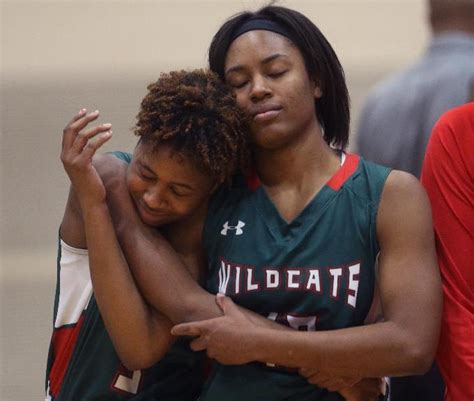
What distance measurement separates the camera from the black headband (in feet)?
5.71

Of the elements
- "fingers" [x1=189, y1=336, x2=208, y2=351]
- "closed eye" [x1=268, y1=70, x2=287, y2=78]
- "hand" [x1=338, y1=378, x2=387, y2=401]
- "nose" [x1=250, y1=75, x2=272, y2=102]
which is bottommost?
"hand" [x1=338, y1=378, x2=387, y2=401]

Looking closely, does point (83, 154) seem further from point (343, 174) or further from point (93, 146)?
point (343, 174)

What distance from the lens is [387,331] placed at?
1.57 meters

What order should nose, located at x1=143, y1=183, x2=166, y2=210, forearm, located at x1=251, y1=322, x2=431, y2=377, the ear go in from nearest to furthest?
forearm, located at x1=251, y1=322, x2=431, y2=377, nose, located at x1=143, y1=183, x2=166, y2=210, the ear

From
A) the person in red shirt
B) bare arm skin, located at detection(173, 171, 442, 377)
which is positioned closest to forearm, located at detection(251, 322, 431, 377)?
bare arm skin, located at detection(173, 171, 442, 377)

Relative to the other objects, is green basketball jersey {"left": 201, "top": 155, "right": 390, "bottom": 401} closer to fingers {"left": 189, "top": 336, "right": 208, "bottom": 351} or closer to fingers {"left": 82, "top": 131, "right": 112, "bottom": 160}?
fingers {"left": 189, "top": 336, "right": 208, "bottom": 351}

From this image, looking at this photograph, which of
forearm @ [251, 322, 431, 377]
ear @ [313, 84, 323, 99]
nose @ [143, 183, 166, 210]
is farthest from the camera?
ear @ [313, 84, 323, 99]

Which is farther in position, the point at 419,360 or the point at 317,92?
the point at 317,92

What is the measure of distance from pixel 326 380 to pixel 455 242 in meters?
0.32

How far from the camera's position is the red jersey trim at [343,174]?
5.61 feet

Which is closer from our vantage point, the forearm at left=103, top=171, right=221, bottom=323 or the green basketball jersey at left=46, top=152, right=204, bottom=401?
the forearm at left=103, top=171, right=221, bottom=323

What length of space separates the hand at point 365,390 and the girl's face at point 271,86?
0.43 m

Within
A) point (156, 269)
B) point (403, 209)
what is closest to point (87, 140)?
point (156, 269)

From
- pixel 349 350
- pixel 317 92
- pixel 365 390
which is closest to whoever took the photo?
pixel 349 350
